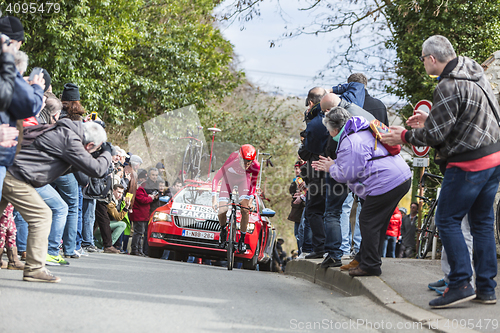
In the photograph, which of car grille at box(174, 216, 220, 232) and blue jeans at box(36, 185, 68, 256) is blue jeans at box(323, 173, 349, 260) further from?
car grille at box(174, 216, 220, 232)

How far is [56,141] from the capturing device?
5.55 m

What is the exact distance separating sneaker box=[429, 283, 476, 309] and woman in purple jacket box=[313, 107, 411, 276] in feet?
4.30

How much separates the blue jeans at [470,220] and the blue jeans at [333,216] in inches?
80.5

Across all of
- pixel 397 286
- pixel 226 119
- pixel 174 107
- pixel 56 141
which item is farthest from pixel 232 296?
pixel 226 119

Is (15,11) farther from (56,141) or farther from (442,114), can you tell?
(442,114)

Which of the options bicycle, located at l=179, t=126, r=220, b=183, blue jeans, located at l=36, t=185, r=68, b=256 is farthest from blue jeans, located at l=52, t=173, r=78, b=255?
bicycle, located at l=179, t=126, r=220, b=183

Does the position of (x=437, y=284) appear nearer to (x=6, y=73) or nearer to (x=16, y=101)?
(x=16, y=101)

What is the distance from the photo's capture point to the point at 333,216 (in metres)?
7.09

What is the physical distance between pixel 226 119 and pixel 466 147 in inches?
1192

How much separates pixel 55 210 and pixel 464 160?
15.0 ft

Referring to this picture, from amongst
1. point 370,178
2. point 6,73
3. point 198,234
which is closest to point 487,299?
point 370,178

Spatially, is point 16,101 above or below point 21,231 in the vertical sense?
above

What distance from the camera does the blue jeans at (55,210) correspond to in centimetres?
655

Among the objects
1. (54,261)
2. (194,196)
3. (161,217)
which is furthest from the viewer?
(194,196)
